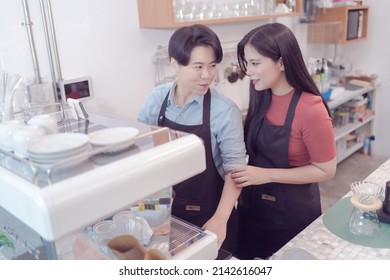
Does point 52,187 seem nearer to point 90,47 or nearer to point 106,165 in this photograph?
point 106,165

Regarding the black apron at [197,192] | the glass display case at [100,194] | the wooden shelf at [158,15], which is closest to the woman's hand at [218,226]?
the glass display case at [100,194]

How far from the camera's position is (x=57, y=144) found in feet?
2.79

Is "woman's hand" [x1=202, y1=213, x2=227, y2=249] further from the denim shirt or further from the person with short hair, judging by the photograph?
the denim shirt

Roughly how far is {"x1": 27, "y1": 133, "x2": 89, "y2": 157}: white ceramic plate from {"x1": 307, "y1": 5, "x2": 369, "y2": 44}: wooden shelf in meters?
3.39

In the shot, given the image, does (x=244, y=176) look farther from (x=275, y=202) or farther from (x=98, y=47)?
(x=98, y=47)

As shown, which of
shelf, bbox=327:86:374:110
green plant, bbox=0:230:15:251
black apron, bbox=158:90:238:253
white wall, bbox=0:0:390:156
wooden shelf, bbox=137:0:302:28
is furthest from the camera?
shelf, bbox=327:86:374:110

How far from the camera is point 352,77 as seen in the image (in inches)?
160

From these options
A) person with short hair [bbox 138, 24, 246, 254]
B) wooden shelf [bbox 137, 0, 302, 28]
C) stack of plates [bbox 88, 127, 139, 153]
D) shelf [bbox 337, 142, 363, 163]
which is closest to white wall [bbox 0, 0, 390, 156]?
wooden shelf [bbox 137, 0, 302, 28]

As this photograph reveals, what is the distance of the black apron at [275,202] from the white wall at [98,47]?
1033 mm

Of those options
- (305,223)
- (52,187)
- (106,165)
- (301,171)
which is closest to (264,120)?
(301,171)

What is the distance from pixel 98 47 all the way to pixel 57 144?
1463 millimetres

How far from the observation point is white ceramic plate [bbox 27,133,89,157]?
80 cm
